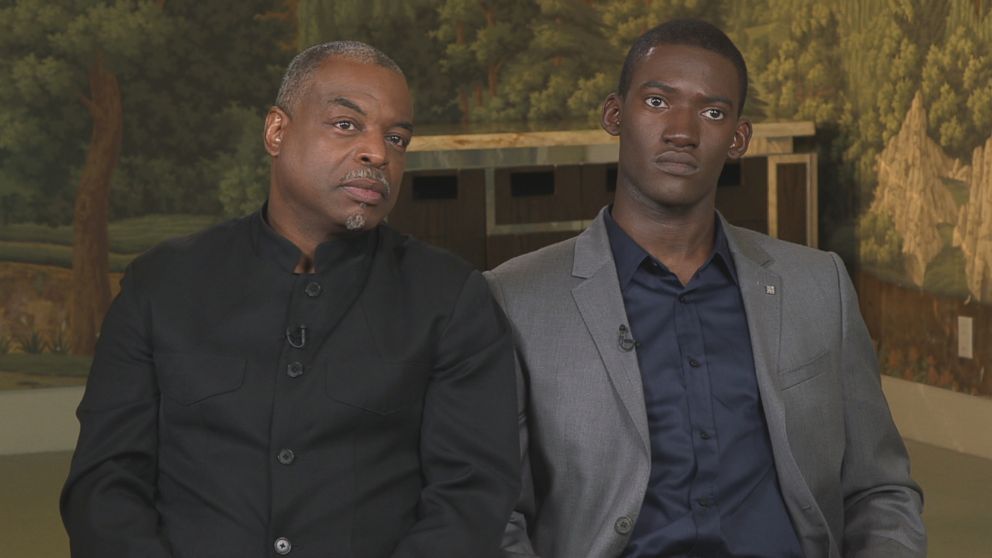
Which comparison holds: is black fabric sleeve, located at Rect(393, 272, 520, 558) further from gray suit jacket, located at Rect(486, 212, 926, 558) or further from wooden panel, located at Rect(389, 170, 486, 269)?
wooden panel, located at Rect(389, 170, 486, 269)

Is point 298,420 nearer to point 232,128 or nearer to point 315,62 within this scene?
point 315,62

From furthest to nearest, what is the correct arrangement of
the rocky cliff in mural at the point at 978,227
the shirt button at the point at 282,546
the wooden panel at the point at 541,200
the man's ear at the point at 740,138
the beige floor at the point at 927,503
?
1. the wooden panel at the point at 541,200
2. the rocky cliff in mural at the point at 978,227
3. the beige floor at the point at 927,503
4. the man's ear at the point at 740,138
5. the shirt button at the point at 282,546

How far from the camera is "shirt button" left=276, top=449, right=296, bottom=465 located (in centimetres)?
207

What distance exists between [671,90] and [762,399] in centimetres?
49

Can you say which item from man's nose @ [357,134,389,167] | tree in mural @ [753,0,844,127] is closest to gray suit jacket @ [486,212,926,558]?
man's nose @ [357,134,389,167]

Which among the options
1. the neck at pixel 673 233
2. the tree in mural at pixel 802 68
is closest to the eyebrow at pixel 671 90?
the neck at pixel 673 233

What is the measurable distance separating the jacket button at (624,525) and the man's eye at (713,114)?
624 millimetres

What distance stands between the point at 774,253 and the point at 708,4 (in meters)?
4.47

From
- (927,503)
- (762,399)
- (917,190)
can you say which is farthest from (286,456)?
(917,190)

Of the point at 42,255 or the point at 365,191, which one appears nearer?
the point at 365,191

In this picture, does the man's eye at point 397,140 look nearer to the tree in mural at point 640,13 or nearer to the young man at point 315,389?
the young man at point 315,389

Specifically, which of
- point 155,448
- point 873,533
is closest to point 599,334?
point 873,533

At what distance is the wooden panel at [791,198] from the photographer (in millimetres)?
6000

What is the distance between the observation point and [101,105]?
6117 mm
